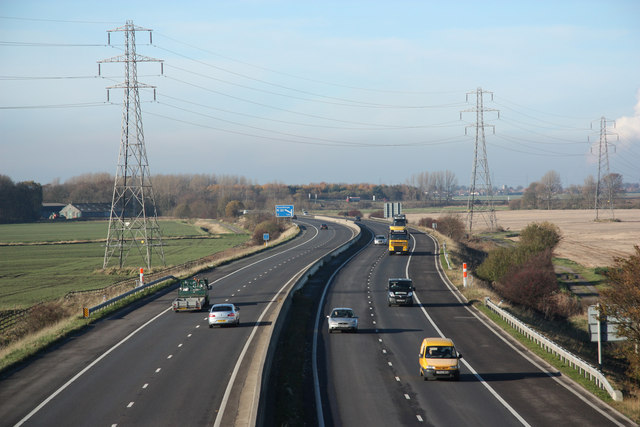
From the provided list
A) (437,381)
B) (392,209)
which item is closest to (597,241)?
(392,209)

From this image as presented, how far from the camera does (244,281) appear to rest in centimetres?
6106

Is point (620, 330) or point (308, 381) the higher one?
point (620, 330)

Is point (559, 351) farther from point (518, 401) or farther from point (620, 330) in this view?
point (518, 401)

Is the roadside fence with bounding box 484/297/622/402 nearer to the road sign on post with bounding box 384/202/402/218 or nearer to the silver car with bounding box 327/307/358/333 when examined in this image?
the silver car with bounding box 327/307/358/333

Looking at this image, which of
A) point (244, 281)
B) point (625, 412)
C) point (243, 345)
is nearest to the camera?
point (625, 412)

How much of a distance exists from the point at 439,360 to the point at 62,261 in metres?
81.4

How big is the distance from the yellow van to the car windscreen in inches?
807

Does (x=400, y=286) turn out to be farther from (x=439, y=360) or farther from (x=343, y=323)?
(x=439, y=360)

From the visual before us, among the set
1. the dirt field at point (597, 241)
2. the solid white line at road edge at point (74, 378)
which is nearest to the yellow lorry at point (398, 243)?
the dirt field at point (597, 241)

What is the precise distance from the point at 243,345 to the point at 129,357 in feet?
18.7

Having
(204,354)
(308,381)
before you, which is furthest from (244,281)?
(308,381)

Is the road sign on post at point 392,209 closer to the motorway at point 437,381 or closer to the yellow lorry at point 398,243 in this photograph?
the yellow lorry at point 398,243

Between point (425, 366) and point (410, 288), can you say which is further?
point (410, 288)

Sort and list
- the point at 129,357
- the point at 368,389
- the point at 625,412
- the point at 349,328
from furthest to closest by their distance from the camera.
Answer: the point at 349,328 → the point at 129,357 → the point at 368,389 → the point at 625,412
